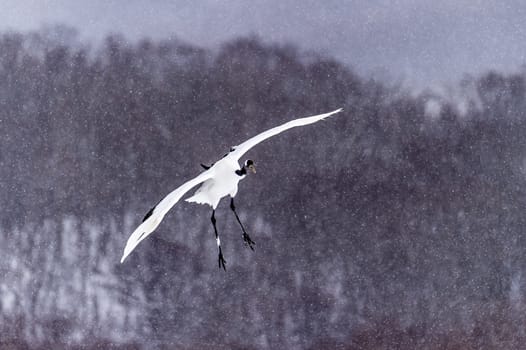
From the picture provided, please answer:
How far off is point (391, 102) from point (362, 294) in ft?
6.79

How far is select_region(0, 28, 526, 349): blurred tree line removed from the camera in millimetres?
9102

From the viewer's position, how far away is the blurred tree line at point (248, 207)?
358 inches

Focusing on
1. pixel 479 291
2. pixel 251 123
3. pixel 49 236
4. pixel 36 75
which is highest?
pixel 36 75

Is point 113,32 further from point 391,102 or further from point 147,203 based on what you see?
point 391,102

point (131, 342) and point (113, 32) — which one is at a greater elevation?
point (113, 32)

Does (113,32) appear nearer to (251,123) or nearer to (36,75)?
(36,75)

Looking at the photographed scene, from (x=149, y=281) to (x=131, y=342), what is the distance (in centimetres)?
66

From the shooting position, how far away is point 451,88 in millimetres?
9367

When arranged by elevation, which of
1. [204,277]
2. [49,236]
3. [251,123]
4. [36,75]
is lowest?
[204,277]

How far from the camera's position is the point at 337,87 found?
923cm

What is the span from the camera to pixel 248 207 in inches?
365

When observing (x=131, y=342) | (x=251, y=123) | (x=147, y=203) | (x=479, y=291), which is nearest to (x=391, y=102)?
(x=251, y=123)

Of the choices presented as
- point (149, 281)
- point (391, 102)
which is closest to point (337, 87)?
point (391, 102)

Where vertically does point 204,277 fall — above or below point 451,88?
below
